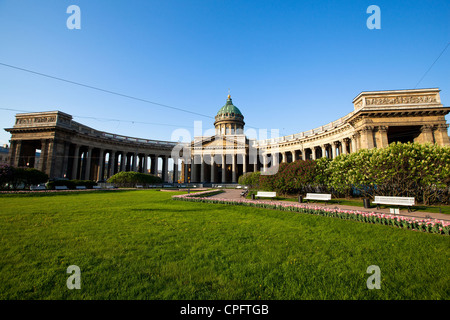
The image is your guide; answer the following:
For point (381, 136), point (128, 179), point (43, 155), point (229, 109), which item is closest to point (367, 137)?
point (381, 136)

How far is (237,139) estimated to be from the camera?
55.6 metres

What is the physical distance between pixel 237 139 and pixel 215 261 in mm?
51746

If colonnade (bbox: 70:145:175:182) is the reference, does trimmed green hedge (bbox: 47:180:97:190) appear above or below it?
below

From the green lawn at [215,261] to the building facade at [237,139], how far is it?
770 inches

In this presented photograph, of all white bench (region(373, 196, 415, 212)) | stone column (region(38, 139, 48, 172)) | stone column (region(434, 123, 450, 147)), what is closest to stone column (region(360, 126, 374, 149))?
stone column (region(434, 123, 450, 147))

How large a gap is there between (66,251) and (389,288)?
23.1ft

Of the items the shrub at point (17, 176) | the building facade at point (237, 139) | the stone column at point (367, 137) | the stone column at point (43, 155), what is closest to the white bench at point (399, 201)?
the building facade at point (237, 139)

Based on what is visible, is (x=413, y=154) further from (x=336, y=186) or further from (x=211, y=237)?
(x=211, y=237)

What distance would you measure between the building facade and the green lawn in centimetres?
1956

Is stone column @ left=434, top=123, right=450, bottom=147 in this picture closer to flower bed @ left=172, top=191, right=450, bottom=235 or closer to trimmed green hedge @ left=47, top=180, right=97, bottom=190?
flower bed @ left=172, top=191, right=450, bottom=235

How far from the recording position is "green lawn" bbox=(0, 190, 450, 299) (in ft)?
11.4

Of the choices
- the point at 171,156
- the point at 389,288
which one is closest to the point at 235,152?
the point at 171,156

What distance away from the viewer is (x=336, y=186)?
59.2ft
